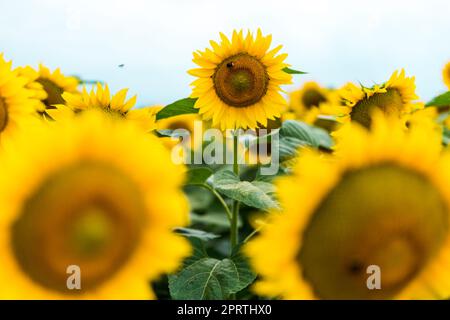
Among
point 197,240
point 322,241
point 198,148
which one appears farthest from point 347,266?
point 198,148

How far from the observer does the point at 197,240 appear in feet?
3.48

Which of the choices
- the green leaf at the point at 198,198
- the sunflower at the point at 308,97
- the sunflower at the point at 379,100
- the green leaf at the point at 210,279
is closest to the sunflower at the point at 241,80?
the sunflower at the point at 379,100

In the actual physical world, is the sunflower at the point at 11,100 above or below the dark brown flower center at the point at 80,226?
above

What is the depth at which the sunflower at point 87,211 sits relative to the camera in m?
0.39

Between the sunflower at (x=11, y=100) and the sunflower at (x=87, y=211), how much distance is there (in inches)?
21.1

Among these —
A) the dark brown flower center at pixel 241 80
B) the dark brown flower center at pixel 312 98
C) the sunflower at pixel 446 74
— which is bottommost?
the dark brown flower center at pixel 241 80

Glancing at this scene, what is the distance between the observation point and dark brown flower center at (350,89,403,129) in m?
1.10

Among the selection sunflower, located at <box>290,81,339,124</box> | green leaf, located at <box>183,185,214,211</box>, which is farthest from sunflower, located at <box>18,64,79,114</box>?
sunflower, located at <box>290,81,339,124</box>

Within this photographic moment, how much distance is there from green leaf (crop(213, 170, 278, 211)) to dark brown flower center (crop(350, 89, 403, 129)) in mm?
292

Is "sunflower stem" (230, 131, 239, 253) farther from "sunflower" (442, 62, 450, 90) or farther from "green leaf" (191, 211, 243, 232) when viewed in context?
"sunflower" (442, 62, 450, 90)

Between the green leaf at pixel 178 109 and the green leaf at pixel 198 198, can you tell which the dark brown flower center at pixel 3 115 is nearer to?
the green leaf at pixel 178 109

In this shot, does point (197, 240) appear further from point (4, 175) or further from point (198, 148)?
point (4, 175)

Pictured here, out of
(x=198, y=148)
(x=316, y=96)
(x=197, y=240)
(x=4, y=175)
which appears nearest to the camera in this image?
(x=4, y=175)
